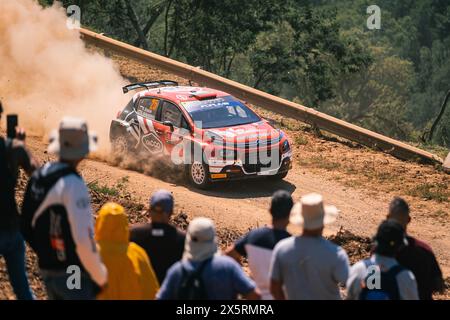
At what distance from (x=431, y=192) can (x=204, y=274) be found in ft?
39.0

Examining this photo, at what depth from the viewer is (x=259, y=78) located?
34469mm

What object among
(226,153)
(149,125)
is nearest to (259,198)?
(226,153)

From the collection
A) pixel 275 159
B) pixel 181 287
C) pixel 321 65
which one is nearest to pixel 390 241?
pixel 181 287

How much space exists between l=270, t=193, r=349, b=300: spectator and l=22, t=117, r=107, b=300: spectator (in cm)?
147

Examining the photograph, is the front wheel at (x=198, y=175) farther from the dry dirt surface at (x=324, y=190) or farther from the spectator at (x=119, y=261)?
the spectator at (x=119, y=261)

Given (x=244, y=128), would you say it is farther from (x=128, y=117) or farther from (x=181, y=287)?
(x=181, y=287)

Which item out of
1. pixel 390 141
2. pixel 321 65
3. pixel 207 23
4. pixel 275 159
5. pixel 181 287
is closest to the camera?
pixel 181 287

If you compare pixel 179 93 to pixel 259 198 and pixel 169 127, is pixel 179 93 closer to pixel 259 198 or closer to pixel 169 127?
pixel 169 127

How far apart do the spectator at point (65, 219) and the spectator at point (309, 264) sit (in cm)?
147

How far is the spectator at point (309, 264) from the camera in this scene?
284 inches

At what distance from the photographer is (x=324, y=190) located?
58.9 feet

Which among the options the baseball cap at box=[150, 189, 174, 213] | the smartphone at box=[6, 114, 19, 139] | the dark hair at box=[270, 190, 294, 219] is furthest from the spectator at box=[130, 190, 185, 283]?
the smartphone at box=[6, 114, 19, 139]

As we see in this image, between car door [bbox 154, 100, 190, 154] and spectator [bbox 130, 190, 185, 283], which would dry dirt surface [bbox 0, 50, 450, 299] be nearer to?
car door [bbox 154, 100, 190, 154]
